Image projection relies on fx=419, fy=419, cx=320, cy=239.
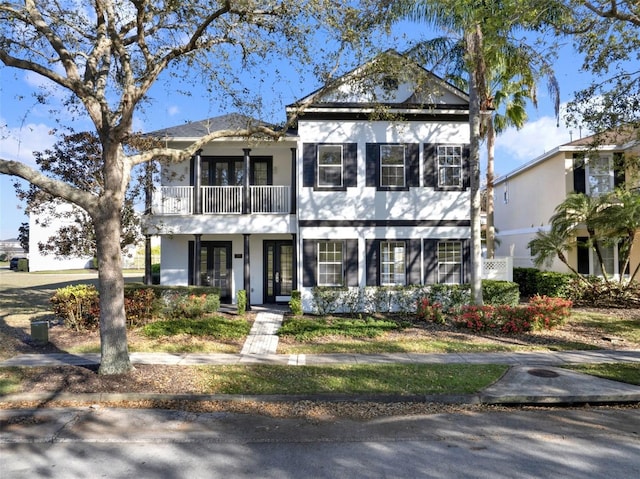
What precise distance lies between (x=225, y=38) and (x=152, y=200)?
799 centimetres

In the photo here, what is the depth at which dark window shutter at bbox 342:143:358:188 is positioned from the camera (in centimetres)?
1473

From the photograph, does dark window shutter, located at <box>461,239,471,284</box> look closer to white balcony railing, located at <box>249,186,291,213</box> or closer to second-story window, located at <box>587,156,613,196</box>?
white balcony railing, located at <box>249,186,291,213</box>

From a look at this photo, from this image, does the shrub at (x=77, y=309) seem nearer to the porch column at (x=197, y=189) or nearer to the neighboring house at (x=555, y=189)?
the porch column at (x=197, y=189)

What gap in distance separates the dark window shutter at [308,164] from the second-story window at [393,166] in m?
2.41

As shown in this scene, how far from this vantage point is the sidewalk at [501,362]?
21.9ft

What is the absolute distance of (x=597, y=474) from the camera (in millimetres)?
4355

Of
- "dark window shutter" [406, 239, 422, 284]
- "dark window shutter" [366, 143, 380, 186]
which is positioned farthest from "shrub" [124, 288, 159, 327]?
"dark window shutter" [406, 239, 422, 284]

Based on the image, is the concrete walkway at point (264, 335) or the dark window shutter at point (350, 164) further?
the dark window shutter at point (350, 164)

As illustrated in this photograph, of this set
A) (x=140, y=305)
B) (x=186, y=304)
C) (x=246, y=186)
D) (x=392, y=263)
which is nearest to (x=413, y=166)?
(x=392, y=263)

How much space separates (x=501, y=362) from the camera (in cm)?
874

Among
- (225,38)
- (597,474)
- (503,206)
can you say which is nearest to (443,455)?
(597,474)

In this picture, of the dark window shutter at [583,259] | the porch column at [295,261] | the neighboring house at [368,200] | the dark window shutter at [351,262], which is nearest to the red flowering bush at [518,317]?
the neighboring house at [368,200]

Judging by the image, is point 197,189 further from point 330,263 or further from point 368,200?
point 368,200

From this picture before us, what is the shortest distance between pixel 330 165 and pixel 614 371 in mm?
10011
